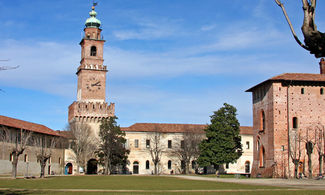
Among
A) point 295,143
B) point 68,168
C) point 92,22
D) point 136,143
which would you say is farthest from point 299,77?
point 68,168

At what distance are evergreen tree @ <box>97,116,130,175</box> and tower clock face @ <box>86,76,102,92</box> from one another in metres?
6.78

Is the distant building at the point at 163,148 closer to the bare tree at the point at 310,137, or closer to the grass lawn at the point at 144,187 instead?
the bare tree at the point at 310,137

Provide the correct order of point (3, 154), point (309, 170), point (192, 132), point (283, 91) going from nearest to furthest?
point (309, 170)
point (283, 91)
point (3, 154)
point (192, 132)

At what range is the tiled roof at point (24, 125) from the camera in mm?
51725

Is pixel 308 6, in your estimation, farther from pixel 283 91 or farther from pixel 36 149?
pixel 36 149

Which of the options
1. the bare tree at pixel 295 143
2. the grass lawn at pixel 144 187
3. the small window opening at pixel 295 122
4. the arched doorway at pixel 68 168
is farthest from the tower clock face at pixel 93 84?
the grass lawn at pixel 144 187

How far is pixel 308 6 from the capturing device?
638cm

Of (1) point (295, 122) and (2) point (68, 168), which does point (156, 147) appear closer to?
(2) point (68, 168)

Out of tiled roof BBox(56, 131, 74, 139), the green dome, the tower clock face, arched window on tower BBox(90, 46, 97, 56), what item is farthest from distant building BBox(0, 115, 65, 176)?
the green dome

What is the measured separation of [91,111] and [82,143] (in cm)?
573

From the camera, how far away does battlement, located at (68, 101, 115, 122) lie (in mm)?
65375

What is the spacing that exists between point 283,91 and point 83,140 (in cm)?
3278

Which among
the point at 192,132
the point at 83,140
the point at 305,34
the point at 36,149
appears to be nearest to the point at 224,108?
the point at 192,132

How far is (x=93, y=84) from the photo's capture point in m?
67.5
